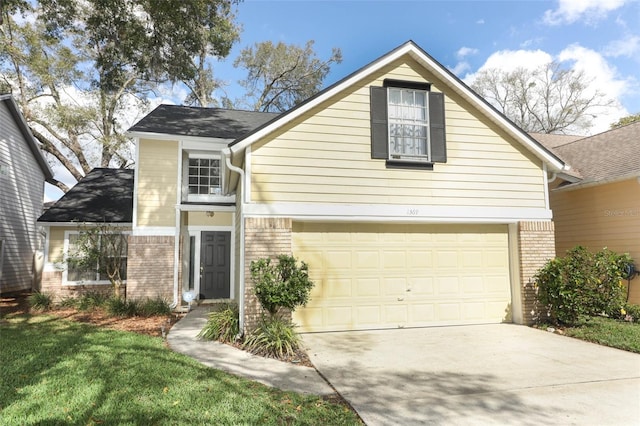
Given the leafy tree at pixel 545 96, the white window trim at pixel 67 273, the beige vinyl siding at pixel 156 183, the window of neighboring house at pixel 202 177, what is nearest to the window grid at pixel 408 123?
the window of neighboring house at pixel 202 177

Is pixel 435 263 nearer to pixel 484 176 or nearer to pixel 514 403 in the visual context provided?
pixel 484 176

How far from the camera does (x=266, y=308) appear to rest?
7.22 m

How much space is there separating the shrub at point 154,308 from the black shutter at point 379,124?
7146 mm

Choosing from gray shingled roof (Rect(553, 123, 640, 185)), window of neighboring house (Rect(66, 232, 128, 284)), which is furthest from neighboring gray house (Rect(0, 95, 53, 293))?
gray shingled roof (Rect(553, 123, 640, 185))

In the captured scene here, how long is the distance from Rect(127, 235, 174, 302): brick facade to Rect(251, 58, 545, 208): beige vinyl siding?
→ 18.8 ft

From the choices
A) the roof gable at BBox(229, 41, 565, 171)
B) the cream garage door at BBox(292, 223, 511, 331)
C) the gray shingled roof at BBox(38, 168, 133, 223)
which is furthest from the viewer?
the gray shingled roof at BBox(38, 168, 133, 223)

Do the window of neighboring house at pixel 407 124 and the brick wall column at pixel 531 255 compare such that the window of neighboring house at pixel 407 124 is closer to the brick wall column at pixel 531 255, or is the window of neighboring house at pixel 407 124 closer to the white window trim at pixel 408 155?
the white window trim at pixel 408 155

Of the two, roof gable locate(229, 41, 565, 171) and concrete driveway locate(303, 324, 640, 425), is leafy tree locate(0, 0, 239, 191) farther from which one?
concrete driveway locate(303, 324, 640, 425)

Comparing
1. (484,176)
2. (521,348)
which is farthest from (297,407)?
(484,176)

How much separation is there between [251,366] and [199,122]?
994 centimetres

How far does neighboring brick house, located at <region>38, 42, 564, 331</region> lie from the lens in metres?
8.05

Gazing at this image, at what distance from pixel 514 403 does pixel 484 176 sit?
571 cm

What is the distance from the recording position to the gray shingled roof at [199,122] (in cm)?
1227

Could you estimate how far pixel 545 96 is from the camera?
30.7 m
